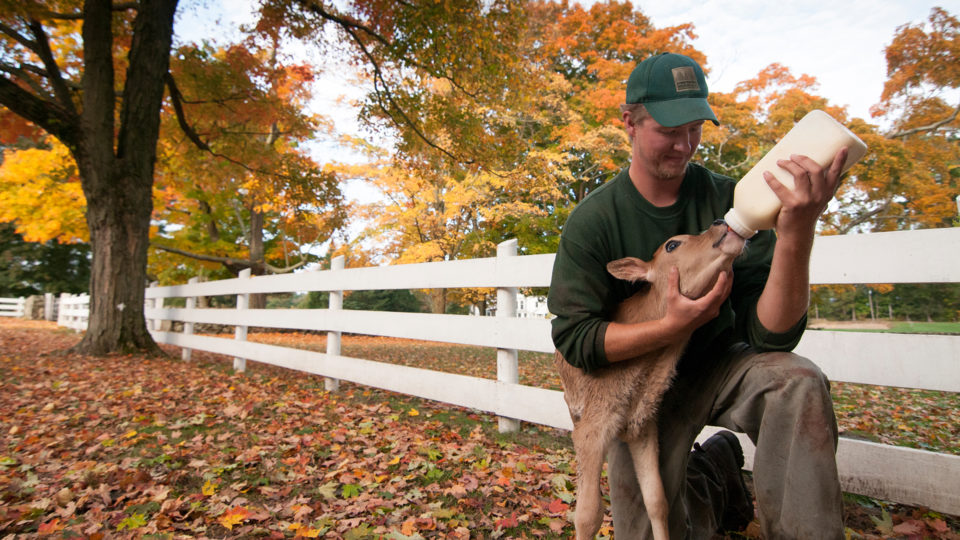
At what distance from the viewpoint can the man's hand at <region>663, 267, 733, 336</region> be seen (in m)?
1.58

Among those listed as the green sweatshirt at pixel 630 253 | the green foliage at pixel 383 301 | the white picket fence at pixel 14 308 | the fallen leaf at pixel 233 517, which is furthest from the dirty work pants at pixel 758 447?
the white picket fence at pixel 14 308

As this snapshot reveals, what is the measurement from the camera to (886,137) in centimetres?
1541

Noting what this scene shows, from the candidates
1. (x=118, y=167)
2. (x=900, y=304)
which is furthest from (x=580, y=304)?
(x=900, y=304)

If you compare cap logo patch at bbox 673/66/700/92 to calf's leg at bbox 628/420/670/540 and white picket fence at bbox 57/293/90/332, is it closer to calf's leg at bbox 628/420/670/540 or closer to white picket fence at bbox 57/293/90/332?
calf's leg at bbox 628/420/670/540

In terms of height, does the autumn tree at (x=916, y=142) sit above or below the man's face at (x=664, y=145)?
above

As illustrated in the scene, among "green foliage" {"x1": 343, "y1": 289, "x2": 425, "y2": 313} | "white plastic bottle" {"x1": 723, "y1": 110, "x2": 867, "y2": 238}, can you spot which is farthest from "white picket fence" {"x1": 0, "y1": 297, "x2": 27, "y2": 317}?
"white plastic bottle" {"x1": 723, "y1": 110, "x2": 867, "y2": 238}

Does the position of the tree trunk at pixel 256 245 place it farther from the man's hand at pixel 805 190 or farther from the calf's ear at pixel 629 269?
the man's hand at pixel 805 190

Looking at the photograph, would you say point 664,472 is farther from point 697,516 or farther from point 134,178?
point 134,178

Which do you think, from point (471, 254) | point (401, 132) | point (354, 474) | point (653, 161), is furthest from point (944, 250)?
point (471, 254)

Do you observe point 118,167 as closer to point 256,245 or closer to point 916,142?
point 256,245

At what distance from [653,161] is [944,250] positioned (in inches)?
62.9

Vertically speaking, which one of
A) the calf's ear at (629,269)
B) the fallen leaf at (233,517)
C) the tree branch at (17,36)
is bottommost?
the fallen leaf at (233,517)

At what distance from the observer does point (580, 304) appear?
190 centimetres

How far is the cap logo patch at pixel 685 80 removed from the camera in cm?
180
